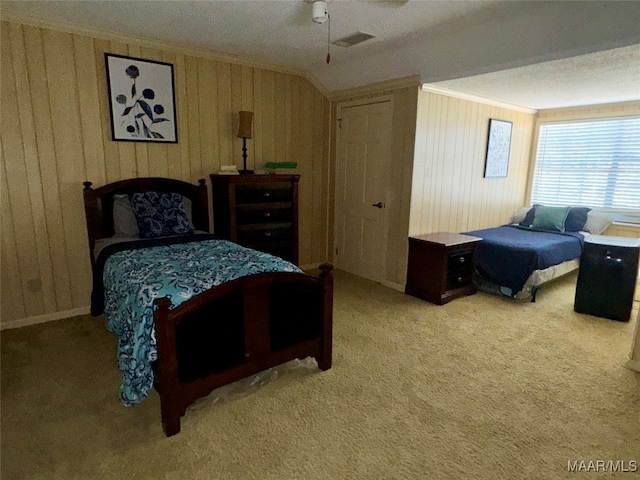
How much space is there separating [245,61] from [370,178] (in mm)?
1834

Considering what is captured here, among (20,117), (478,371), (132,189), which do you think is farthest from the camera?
(132,189)

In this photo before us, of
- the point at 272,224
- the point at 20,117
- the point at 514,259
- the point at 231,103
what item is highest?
the point at 231,103

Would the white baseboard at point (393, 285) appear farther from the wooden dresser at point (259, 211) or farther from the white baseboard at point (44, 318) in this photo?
the white baseboard at point (44, 318)

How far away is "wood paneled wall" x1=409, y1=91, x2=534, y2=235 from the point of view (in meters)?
3.93

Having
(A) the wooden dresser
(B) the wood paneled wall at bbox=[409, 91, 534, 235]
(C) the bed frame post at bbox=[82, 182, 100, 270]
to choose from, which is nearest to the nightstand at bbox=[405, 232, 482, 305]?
(B) the wood paneled wall at bbox=[409, 91, 534, 235]

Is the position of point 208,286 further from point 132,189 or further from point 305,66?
point 305,66

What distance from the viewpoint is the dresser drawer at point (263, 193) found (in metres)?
3.64

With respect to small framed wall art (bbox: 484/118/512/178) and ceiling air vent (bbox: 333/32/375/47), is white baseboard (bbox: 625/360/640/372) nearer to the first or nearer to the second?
small framed wall art (bbox: 484/118/512/178)

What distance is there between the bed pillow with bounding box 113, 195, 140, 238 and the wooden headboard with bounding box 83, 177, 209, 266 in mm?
90

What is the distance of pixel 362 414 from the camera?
6.84 feet

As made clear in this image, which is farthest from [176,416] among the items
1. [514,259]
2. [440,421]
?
[514,259]

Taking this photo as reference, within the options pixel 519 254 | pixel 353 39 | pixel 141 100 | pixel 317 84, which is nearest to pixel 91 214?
pixel 141 100

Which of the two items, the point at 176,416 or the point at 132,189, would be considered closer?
the point at 176,416

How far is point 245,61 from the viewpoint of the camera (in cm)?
396
